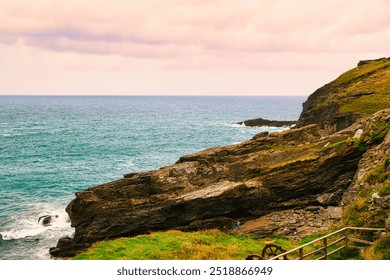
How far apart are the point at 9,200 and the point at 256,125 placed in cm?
9628

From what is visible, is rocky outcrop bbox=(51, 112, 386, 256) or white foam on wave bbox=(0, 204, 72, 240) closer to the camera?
rocky outcrop bbox=(51, 112, 386, 256)

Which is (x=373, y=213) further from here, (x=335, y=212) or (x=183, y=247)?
(x=183, y=247)

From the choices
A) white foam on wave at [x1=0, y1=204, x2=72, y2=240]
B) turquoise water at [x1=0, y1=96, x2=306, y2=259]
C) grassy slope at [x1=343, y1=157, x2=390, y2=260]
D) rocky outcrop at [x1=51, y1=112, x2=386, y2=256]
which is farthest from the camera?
turquoise water at [x1=0, y1=96, x2=306, y2=259]

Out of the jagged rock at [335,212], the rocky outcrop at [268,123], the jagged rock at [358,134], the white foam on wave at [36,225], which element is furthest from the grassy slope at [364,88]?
the rocky outcrop at [268,123]

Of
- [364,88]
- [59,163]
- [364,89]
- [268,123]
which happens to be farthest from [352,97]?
[268,123]

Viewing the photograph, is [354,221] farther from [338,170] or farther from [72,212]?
[72,212]

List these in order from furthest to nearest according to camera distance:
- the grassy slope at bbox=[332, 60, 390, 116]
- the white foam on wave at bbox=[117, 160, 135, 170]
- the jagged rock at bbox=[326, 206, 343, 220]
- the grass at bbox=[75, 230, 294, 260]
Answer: the white foam on wave at bbox=[117, 160, 135, 170]
the grassy slope at bbox=[332, 60, 390, 116]
the jagged rock at bbox=[326, 206, 343, 220]
the grass at bbox=[75, 230, 294, 260]

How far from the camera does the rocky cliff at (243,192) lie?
27.0 meters

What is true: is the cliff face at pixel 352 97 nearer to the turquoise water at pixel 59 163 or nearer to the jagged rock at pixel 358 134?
the jagged rock at pixel 358 134

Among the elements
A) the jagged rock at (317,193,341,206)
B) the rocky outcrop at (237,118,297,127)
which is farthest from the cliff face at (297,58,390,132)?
the rocky outcrop at (237,118,297,127)

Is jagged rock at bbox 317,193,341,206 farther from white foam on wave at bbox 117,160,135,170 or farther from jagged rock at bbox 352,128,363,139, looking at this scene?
white foam on wave at bbox 117,160,135,170

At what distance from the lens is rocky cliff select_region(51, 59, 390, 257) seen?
27.0 meters

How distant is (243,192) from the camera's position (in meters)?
28.4
